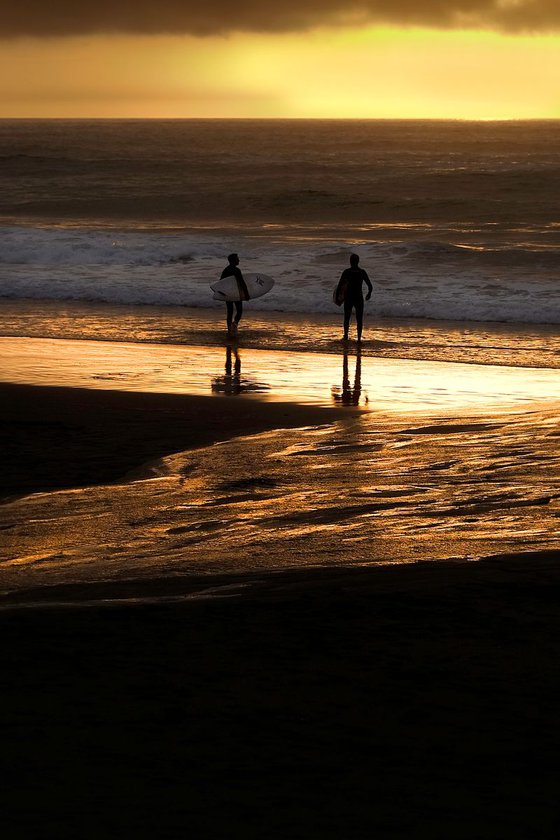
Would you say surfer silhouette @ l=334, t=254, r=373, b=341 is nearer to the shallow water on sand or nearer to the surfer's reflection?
the surfer's reflection

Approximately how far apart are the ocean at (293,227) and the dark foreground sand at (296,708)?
1540 cm

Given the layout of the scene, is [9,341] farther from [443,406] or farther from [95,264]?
[95,264]

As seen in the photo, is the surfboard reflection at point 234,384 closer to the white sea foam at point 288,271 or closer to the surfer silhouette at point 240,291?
the surfer silhouette at point 240,291

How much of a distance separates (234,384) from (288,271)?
15.8 metres

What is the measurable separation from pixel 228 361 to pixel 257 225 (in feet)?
95.9

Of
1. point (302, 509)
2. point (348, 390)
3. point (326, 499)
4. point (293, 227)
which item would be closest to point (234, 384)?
point (348, 390)

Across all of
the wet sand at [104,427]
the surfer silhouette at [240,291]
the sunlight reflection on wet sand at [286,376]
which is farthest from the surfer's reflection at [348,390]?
the surfer silhouette at [240,291]

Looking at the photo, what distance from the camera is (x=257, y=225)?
45688mm

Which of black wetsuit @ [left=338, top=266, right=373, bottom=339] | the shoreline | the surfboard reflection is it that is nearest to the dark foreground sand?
the surfboard reflection

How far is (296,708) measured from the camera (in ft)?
15.5

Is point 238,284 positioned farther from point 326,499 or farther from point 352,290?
point 326,499

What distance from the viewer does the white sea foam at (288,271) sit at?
25828mm

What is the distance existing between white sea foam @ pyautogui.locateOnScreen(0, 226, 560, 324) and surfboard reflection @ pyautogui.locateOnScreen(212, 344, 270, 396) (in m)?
9.38

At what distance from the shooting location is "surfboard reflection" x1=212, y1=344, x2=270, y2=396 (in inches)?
562
